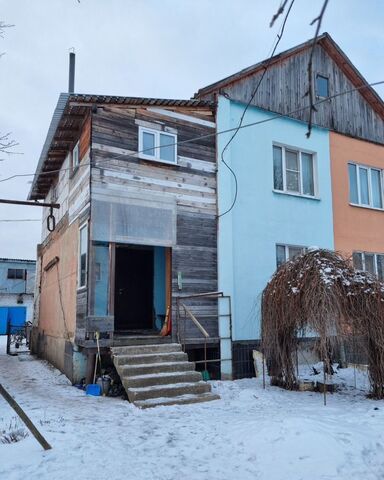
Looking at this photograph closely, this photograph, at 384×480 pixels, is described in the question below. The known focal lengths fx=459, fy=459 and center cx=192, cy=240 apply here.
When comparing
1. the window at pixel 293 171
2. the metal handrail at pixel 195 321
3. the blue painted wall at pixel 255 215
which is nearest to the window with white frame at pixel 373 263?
the blue painted wall at pixel 255 215

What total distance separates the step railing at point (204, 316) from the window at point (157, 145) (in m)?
3.17

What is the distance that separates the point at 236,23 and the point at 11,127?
4949 millimetres

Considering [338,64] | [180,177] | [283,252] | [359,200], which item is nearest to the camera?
[180,177]

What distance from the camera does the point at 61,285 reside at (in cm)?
1258

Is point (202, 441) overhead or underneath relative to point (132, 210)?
underneath

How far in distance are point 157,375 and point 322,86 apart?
1025 cm

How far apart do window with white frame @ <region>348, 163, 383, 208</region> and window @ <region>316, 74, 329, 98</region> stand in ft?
7.47

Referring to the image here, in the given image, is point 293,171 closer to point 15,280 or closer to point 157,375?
point 157,375

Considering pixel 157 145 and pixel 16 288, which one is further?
pixel 16 288

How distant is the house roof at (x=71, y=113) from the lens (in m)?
9.73

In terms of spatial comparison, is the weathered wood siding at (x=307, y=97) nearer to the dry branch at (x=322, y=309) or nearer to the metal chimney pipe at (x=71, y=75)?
the metal chimney pipe at (x=71, y=75)

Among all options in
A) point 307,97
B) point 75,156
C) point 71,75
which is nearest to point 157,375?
point 75,156

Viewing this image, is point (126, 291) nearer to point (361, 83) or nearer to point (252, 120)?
point (252, 120)

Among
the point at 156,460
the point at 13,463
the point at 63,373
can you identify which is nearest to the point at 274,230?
the point at 63,373
